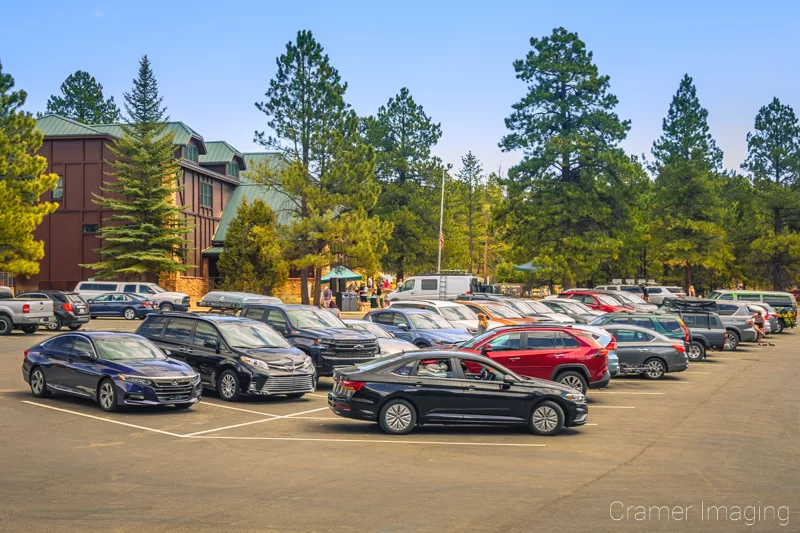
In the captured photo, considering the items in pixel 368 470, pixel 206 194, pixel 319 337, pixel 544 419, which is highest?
pixel 206 194

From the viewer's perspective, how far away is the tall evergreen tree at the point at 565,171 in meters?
59.0

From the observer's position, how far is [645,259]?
7588 cm

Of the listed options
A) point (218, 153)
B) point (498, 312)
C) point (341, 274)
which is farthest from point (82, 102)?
point (498, 312)

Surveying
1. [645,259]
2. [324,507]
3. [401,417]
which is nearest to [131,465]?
[324,507]

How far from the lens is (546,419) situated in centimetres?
1488

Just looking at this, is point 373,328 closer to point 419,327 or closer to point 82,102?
point 419,327

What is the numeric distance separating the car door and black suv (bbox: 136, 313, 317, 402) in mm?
4877

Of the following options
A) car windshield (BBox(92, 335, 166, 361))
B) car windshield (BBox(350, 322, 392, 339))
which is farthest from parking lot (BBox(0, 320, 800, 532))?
car windshield (BBox(350, 322, 392, 339))

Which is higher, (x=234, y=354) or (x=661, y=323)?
(x=661, y=323)

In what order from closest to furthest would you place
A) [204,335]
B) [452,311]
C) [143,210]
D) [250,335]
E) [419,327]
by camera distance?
[204,335] < [250,335] < [419,327] < [452,311] < [143,210]

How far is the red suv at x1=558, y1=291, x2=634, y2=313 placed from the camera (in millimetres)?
41938

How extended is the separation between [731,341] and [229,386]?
2468cm

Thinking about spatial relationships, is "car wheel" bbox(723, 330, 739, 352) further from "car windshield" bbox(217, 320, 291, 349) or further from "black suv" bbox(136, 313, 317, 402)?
"car windshield" bbox(217, 320, 291, 349)

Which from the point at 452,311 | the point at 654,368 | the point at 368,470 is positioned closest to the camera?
the point at 368,470
